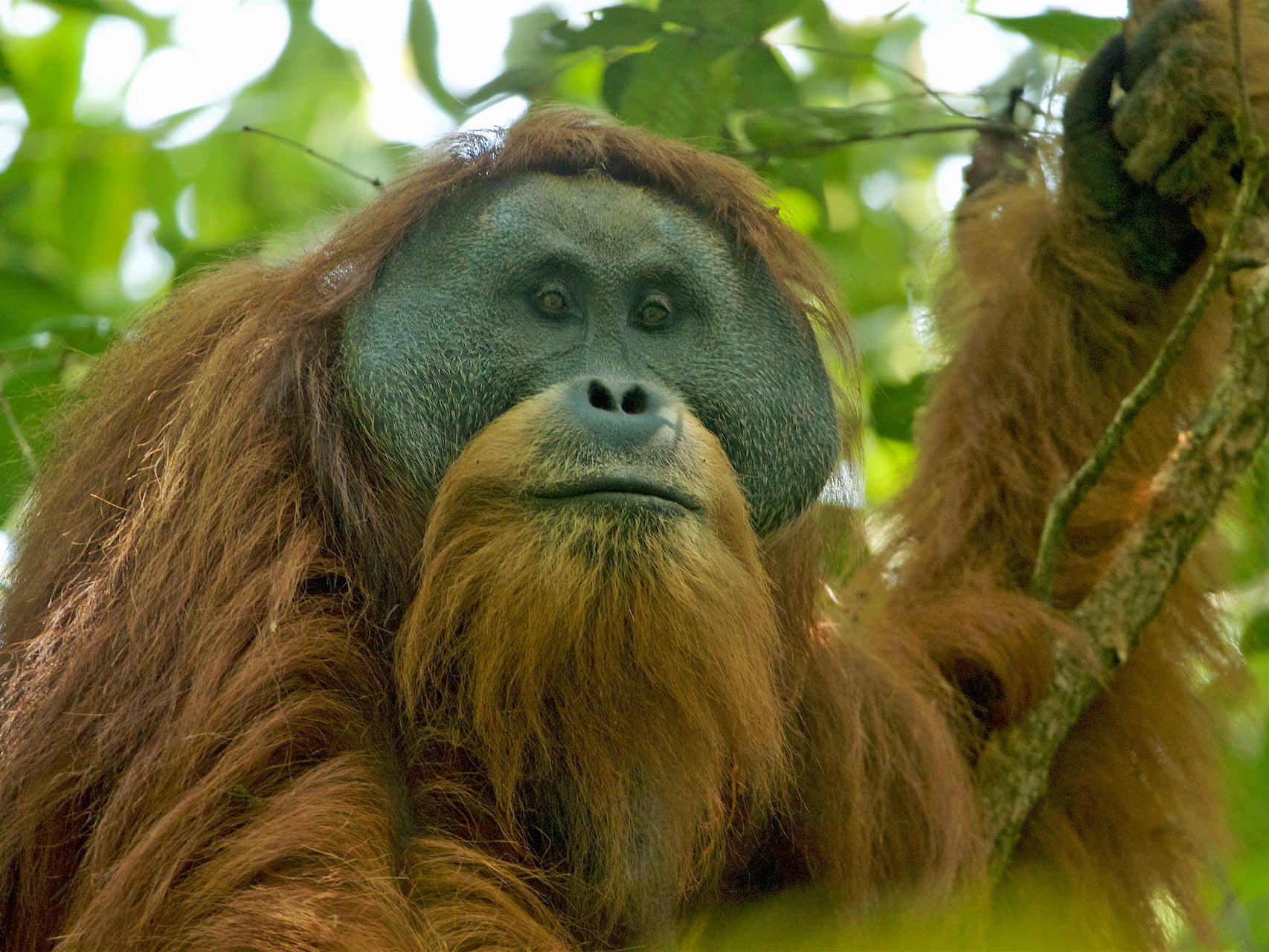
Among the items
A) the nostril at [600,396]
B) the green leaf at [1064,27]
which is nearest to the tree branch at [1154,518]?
the green leaf at [1064,27]

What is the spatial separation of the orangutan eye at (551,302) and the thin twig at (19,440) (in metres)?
1.17

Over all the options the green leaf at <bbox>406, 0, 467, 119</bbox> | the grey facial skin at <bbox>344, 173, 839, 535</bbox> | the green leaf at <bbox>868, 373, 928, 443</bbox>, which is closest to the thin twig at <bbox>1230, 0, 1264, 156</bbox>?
the grey facial skin at <bbox>344, 173, 839, 535</bbox>

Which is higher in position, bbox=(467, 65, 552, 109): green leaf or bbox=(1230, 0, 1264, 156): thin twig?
bbox=(1230, 0, 1264, 156): thin twig

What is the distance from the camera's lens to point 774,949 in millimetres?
2479

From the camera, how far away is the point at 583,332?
7.50 ft

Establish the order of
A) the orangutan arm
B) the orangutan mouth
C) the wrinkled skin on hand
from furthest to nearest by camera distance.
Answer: the orangutan arm → the wrinkled skin on hand → the orangutan mouth

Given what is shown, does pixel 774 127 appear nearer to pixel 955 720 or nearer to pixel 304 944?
pixel 955 720

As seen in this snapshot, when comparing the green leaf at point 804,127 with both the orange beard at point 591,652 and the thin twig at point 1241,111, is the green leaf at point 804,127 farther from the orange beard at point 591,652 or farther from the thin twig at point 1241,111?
the orange beard at point 591,652

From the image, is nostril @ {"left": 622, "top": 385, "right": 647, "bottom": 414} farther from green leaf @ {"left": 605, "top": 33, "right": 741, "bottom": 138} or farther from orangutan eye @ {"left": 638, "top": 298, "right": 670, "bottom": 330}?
green leaf @ {"left": 605, "top": 33, "right": 741, "bottom": 138}

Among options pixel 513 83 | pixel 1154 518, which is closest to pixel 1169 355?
pixel 1154 518

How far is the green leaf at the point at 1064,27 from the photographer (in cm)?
317

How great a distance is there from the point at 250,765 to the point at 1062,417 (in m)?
2.10

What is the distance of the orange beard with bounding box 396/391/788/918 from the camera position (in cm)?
205

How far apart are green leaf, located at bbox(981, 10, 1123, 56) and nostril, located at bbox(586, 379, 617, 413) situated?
1.62m
